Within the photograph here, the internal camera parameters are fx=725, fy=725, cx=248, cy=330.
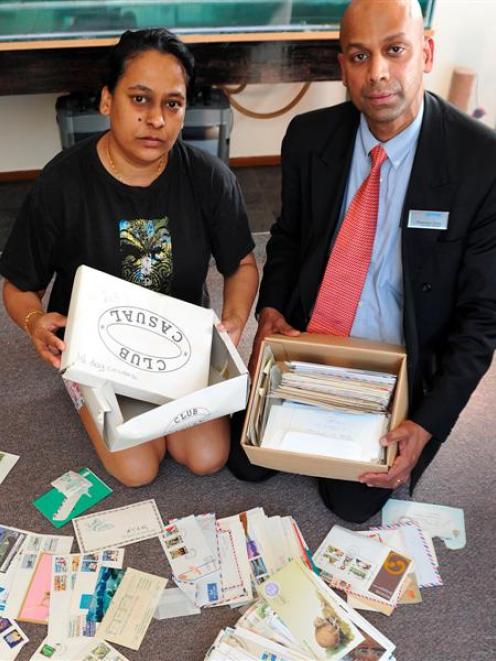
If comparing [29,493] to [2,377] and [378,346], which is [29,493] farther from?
[378,346]

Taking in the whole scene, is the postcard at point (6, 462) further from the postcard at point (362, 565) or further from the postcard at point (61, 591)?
the postcard at point (362, 565)

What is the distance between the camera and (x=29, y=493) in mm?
1990

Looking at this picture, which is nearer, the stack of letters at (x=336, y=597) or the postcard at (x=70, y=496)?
the stack of letters at (x=336, y=597)

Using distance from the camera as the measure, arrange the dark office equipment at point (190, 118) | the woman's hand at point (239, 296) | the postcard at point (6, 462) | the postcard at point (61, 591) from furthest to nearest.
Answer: the dark office equipment at point (190, 118)
the postcard at point (6, 462)
the woman's hand at point (239, 296)
the postcard at point (61, 591)

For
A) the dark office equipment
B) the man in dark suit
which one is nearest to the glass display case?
the dark office equipment

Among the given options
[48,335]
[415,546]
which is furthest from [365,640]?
[48,335]

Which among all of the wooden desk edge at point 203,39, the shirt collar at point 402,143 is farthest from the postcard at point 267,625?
the wooden desk edge at point 203,39

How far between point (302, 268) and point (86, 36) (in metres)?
1.40

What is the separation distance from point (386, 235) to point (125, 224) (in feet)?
2.12

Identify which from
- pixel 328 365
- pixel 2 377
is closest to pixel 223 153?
pixel 2 377

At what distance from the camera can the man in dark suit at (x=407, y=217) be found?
5.36 feet

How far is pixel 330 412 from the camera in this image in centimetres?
179

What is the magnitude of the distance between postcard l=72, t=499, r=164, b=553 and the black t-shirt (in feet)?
1.89

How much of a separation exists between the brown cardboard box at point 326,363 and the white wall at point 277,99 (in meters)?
2.26
